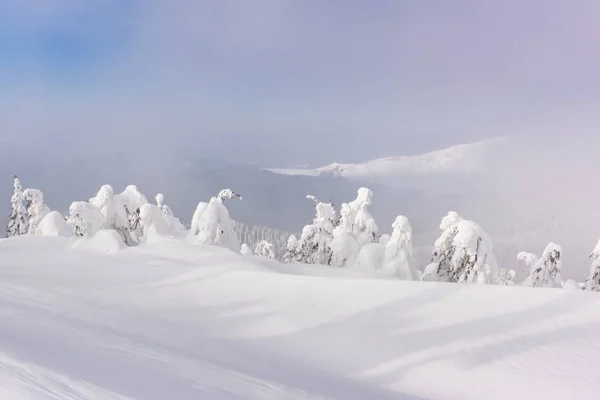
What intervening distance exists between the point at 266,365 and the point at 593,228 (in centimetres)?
17179

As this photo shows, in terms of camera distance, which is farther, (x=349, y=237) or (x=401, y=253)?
(x=349, y=237)

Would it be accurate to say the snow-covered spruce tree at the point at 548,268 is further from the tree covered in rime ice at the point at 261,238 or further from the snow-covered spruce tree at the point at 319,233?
the tree covered in rime ice at the point at 261,238

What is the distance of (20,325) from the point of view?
267 inches

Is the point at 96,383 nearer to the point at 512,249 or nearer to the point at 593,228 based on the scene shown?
the point at 512,249

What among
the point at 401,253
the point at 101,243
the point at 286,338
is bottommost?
the point at 286,338

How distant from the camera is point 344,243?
22.7 metres

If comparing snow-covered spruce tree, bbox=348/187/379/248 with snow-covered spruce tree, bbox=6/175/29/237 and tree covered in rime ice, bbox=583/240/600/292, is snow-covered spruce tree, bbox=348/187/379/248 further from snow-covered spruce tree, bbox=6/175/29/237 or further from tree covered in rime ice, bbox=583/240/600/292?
snow-covered spruce tree, bbox=6/175/29/237

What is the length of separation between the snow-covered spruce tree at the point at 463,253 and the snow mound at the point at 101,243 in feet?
42.9

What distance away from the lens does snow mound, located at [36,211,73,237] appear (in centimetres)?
2708

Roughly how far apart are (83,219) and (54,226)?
36.1ft

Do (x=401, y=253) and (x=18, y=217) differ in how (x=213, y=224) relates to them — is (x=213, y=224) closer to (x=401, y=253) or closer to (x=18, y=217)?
(x=401, y=253)

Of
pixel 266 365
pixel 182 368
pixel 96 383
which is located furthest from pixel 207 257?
pixel 96 383

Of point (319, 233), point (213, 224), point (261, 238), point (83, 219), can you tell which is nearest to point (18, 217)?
point (83, 219)

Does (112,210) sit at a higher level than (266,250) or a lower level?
higher
